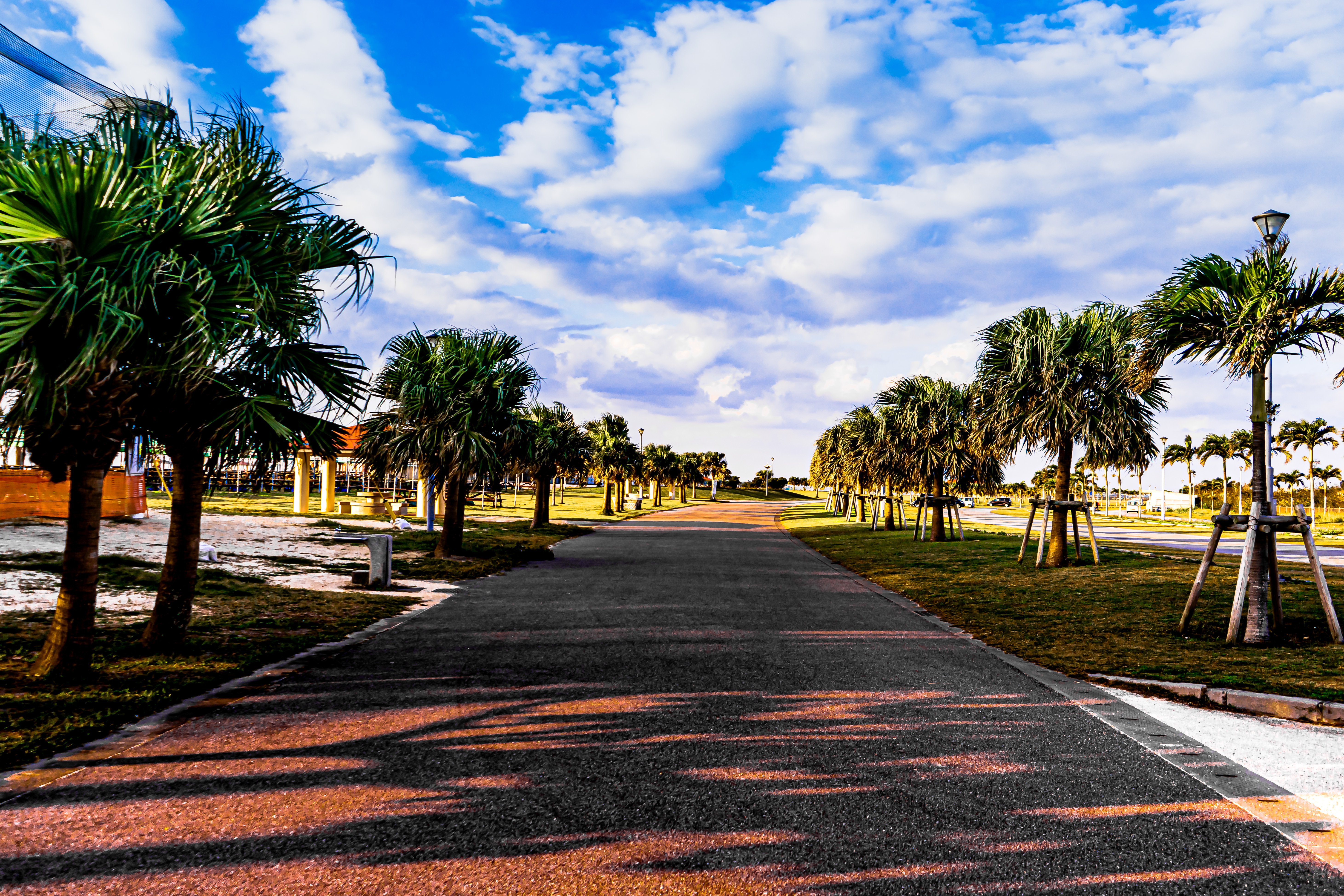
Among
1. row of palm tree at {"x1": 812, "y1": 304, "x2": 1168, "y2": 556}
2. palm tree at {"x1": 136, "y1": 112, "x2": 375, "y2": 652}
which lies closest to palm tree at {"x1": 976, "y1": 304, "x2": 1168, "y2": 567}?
row of palm tree at {"x1": 812, "y1": 304, "x2": 1168, "y2": 556}

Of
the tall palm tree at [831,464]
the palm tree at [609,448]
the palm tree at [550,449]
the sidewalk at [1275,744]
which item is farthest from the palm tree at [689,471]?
the sidewalk at [1275,744]

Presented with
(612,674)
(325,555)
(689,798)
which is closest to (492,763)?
(689,798)

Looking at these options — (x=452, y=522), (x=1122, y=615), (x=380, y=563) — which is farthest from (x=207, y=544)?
(x=1122, y=615)

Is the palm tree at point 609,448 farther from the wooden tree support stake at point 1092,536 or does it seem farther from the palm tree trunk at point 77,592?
the palm tree trunk at point 77,592

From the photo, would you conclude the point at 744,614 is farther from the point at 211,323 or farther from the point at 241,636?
the point at 211,323

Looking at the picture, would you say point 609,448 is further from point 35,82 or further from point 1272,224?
point 1272,224

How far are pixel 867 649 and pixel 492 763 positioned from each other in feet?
18.2

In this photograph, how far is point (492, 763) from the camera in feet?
16.4

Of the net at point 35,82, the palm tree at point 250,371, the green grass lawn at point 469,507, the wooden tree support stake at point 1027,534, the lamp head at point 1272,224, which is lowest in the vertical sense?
the green grass lawn at point 469,507

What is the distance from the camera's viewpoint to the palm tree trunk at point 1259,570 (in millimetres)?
9680

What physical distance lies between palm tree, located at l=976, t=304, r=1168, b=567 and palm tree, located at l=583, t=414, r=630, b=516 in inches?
1614

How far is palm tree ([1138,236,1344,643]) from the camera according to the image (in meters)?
9.80

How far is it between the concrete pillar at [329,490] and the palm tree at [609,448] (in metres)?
21.6

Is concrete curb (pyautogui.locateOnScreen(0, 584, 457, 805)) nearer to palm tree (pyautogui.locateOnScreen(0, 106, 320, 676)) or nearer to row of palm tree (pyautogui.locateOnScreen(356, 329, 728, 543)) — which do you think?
palm tree (pyautogui.locateOnScreen(0, 106, 320, 676))
